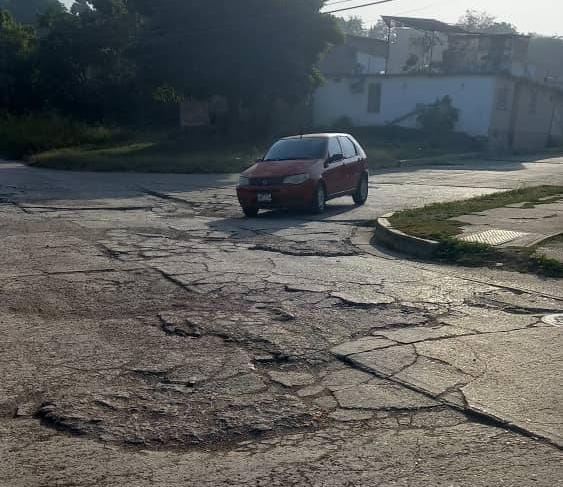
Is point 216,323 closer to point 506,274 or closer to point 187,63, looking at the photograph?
point 506,274

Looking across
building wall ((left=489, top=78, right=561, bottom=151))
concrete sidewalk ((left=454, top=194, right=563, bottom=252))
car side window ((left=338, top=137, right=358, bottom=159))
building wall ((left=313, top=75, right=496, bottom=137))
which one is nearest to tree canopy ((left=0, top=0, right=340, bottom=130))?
building wall ((left=313, top=75, right=496, bottom=137))

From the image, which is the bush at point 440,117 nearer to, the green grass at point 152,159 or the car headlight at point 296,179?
the green grass at point 152,159

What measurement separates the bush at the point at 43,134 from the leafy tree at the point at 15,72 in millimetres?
6844

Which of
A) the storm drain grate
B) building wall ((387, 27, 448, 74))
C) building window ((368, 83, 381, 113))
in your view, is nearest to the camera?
the storm drain grate

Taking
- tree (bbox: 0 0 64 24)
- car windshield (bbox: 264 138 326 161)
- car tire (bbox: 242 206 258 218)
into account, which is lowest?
car tire (bbox: 242 206 258 218)

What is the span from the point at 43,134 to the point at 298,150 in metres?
25.0

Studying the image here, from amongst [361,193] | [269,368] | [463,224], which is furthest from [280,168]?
[269,368]

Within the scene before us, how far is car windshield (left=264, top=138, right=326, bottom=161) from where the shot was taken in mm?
16562

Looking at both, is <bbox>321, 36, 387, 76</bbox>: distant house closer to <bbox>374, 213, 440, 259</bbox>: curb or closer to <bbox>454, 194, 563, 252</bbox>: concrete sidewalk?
<bbox>454, 194, 563, 252</bbox>: concrete sidewalk

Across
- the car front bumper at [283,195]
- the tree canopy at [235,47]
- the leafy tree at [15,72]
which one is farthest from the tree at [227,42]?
the car front bumper at [283,195]

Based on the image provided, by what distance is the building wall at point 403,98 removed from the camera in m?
42.0

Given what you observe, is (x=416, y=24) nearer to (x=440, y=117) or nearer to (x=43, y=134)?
(x=440, y=117)

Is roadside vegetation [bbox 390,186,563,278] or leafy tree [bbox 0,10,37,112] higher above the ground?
leafy tree [bbox 0,10,37,112]

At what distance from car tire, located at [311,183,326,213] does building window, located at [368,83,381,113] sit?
31.7 m
